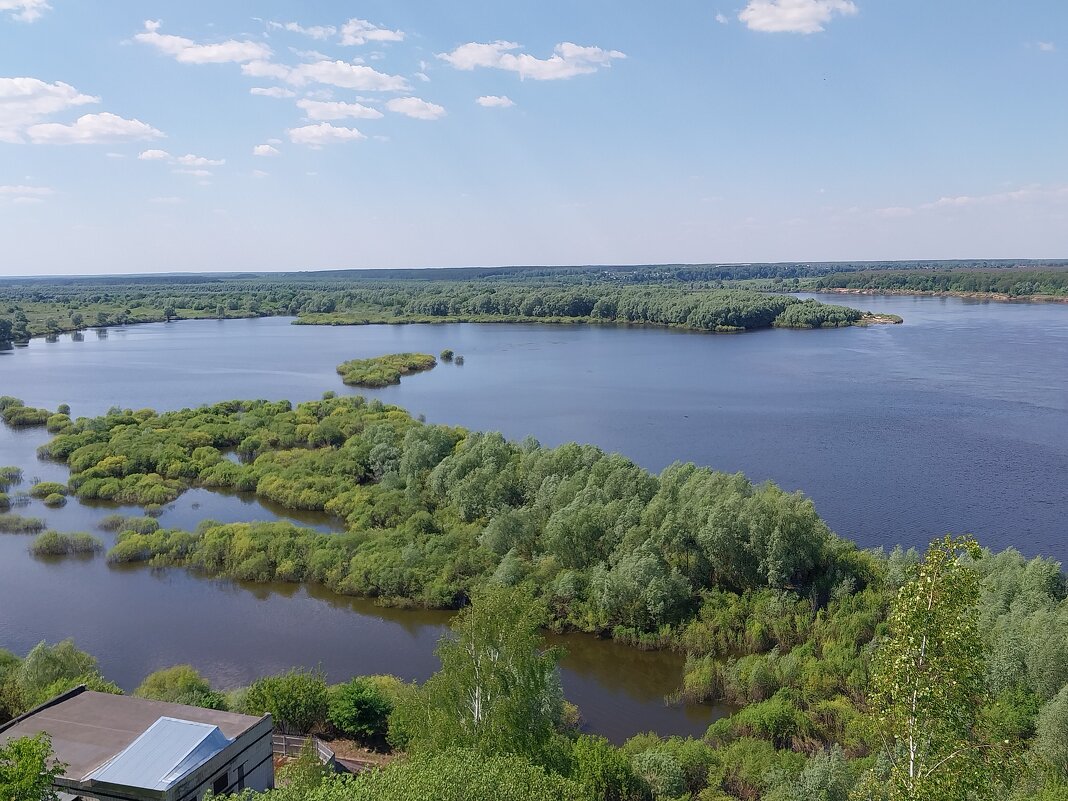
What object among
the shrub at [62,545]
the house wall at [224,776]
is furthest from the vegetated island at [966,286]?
the house wall at [224,776]

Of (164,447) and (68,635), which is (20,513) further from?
(68,635)

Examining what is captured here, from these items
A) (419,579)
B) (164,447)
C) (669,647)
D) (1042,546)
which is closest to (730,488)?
(669,647)

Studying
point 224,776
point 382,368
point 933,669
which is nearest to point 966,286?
point 382,368

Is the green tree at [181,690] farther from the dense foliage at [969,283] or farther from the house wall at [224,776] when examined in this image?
the dense foliage at [969,283]

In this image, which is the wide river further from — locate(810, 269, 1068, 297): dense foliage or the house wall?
locate(810, 269, 1068, 297): dense foliage

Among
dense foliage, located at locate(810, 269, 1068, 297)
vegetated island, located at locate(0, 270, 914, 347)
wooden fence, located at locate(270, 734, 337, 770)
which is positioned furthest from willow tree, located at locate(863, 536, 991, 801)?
dense foliage, located at locate(810, 269, 1068, 297)

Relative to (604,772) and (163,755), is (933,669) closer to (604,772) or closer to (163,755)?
(604,772)
